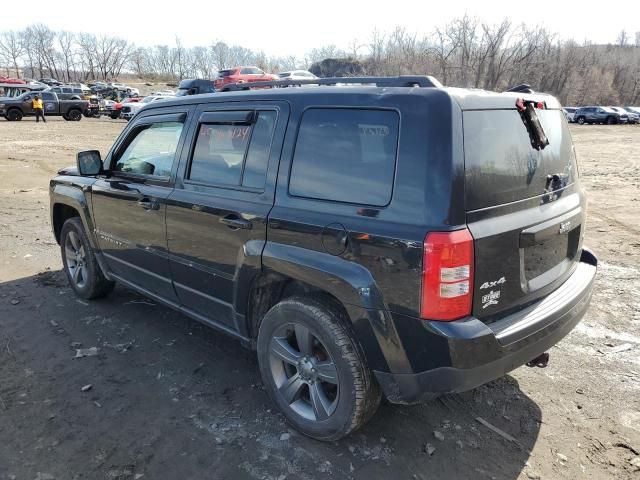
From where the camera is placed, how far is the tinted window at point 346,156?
2408 millimetres

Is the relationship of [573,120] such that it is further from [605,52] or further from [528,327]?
[605,52]

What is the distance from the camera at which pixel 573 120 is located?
47.5m

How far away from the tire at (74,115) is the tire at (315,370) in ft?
117

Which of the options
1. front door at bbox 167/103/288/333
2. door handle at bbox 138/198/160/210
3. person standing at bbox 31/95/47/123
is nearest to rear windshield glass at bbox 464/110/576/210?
front door at bbox 167/103/288/333

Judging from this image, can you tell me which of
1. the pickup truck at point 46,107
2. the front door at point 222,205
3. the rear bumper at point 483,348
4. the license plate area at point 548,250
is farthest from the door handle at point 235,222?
the pickup truck at point 46,107

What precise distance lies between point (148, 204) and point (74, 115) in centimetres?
3460

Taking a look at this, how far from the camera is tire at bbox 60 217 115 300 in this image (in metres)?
4.70

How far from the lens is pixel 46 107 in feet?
107

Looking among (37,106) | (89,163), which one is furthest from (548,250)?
(37,106)

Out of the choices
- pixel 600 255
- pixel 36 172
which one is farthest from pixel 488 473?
pixel 36 172

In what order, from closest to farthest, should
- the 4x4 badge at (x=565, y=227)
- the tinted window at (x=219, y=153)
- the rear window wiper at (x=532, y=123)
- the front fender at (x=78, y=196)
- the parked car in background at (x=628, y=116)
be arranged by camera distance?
the rear window wiper at (x=532, y=123) → the 4x4 badge at (x=565, y=227) → the tinted window at (x=219, y=153) → the front fender at (x=78, y=196) → the parked car in background at (x=628, y=116)

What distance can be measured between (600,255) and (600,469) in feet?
13.6

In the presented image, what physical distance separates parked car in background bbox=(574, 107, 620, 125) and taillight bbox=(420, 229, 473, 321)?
5072cm

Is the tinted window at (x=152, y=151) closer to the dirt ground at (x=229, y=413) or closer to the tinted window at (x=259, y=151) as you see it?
the tinted window at (x=259, y=151)
